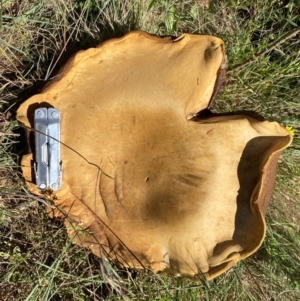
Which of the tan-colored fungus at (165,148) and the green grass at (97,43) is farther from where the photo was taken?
the green grass at (97,43)

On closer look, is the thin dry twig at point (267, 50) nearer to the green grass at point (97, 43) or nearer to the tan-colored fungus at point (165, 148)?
the green grass at point (97, 43)

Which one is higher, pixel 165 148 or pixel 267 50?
pixel 267 50

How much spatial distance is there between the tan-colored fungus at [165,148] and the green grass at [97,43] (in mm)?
345

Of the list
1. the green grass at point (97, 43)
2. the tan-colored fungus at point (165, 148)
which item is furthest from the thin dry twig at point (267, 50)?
the tan-colored fungus at point (165, 148)

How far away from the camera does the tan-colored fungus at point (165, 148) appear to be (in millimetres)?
Result: 1883

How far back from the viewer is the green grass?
7.51ft

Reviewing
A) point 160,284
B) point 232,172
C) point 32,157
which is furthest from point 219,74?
point 160,284

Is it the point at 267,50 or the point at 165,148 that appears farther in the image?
the point at 267,50

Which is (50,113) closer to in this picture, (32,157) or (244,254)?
(32,157)

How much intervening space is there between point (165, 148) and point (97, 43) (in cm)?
75

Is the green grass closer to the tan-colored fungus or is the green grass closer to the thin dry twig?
the thin dry twig

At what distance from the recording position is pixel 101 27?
235 centimetres

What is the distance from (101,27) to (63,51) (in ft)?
0.75

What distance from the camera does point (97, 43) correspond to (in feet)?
7.66
